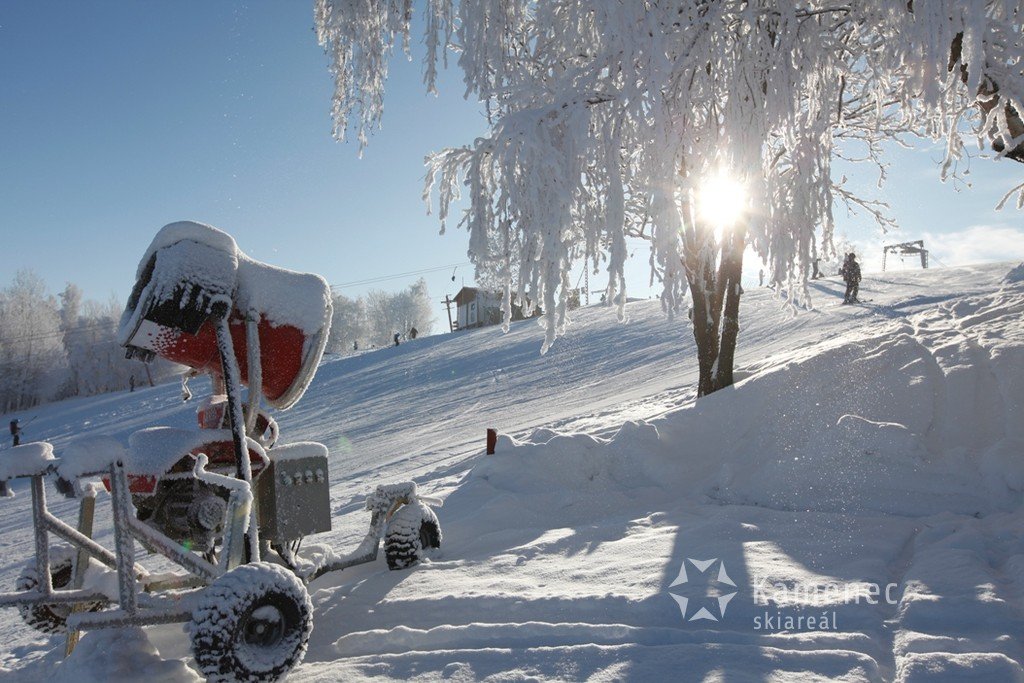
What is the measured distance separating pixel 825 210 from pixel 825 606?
9.81 feet

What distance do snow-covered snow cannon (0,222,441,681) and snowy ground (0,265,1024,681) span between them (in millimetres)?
345

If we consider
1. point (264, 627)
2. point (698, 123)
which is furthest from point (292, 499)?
point (698, 123)

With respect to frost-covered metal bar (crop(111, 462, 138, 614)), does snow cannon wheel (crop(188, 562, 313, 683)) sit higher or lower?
lower

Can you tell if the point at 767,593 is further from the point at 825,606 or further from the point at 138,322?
the point at 138,322

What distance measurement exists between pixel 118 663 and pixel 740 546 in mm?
3307

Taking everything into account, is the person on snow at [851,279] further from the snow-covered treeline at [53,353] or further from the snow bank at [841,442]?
the snow-covered treeline at [53,353]

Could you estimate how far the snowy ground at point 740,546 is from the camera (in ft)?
8.84

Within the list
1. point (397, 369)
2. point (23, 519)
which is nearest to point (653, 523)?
point (23, 519)

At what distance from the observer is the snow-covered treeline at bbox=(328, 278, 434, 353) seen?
94625mm

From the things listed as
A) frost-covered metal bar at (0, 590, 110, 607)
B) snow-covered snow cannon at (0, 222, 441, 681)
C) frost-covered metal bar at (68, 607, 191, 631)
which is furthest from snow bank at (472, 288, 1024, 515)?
A: frost-covered metal bar at (0, 590, 110, 607)

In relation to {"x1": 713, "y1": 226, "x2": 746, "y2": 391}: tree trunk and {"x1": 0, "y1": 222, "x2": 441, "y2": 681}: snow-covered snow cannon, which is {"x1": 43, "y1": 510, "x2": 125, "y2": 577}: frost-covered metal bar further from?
{"x1": 713, "y1": 226, "x2": 746, "y2": 391}: tree trunk

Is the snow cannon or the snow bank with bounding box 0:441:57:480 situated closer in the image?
the snow bank with bounding box 0:441:57:480

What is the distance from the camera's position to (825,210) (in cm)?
479

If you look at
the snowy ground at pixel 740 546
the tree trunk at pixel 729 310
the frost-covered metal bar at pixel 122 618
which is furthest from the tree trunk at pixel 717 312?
the frost-covered metal bar at pixel 122 618
